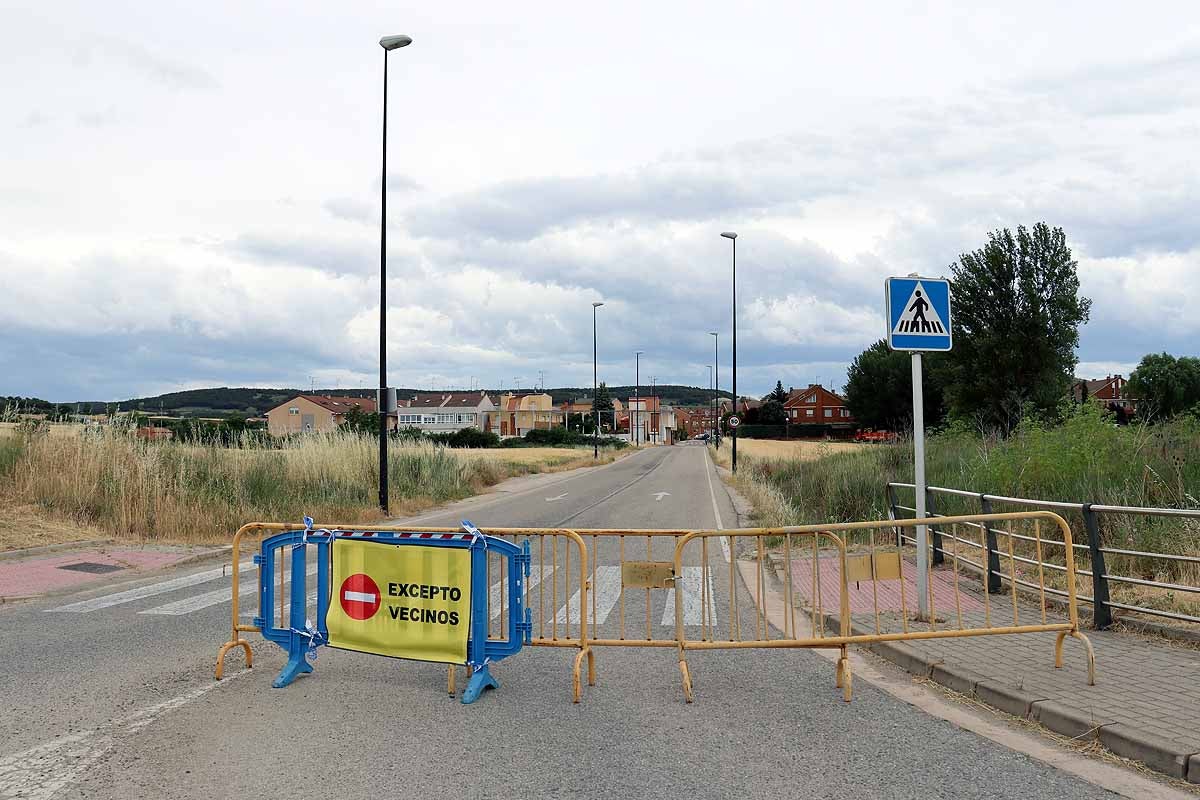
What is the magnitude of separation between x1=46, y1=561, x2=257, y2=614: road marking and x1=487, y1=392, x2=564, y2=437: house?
134056 millimetres

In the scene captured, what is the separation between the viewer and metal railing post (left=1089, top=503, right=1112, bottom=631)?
7.83 meters

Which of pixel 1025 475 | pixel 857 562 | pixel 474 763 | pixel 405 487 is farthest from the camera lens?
pixel 405 487

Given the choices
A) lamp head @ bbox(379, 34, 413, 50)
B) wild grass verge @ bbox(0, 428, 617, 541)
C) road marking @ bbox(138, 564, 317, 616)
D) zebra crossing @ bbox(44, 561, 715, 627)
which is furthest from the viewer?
lamp head @ bbox(379, 34, 413, 50)

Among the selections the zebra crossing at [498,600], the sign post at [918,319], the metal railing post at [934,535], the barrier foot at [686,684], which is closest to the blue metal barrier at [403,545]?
the barrier foot at [686,684]

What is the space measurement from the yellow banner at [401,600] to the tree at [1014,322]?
5266 centimetres

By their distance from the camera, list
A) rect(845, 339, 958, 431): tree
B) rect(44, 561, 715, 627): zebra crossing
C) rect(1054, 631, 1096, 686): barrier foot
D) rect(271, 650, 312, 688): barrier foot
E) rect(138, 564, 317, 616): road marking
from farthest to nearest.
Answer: rect(845, 339, 958, 431): tree, rect(138, 564, 317, 616): road marking, rect(44, 561, 715, 627): zebra crossing, rect(271, 650, 312, 688): barrier foot, rect(1054, 631, 1096, 686): barrier foot

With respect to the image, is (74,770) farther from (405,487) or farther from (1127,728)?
(405,487)

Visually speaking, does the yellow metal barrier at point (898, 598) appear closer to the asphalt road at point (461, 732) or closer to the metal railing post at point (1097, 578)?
the metal railing post at point (1097, 578)

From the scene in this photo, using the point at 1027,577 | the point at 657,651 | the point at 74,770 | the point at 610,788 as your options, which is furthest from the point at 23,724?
the point at 1027,577

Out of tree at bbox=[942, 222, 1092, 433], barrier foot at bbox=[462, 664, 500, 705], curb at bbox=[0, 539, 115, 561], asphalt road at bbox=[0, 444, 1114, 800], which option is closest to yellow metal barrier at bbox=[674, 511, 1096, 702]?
asphalt road at bbox=[0, 444, 1114, 800]

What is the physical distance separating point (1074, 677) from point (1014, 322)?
54064mm

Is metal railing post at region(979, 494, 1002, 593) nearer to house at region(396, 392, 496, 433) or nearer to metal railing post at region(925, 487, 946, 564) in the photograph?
metal railing post at region(925, 487, 946, 564)

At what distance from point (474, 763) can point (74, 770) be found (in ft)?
6.76

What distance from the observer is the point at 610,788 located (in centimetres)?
467
